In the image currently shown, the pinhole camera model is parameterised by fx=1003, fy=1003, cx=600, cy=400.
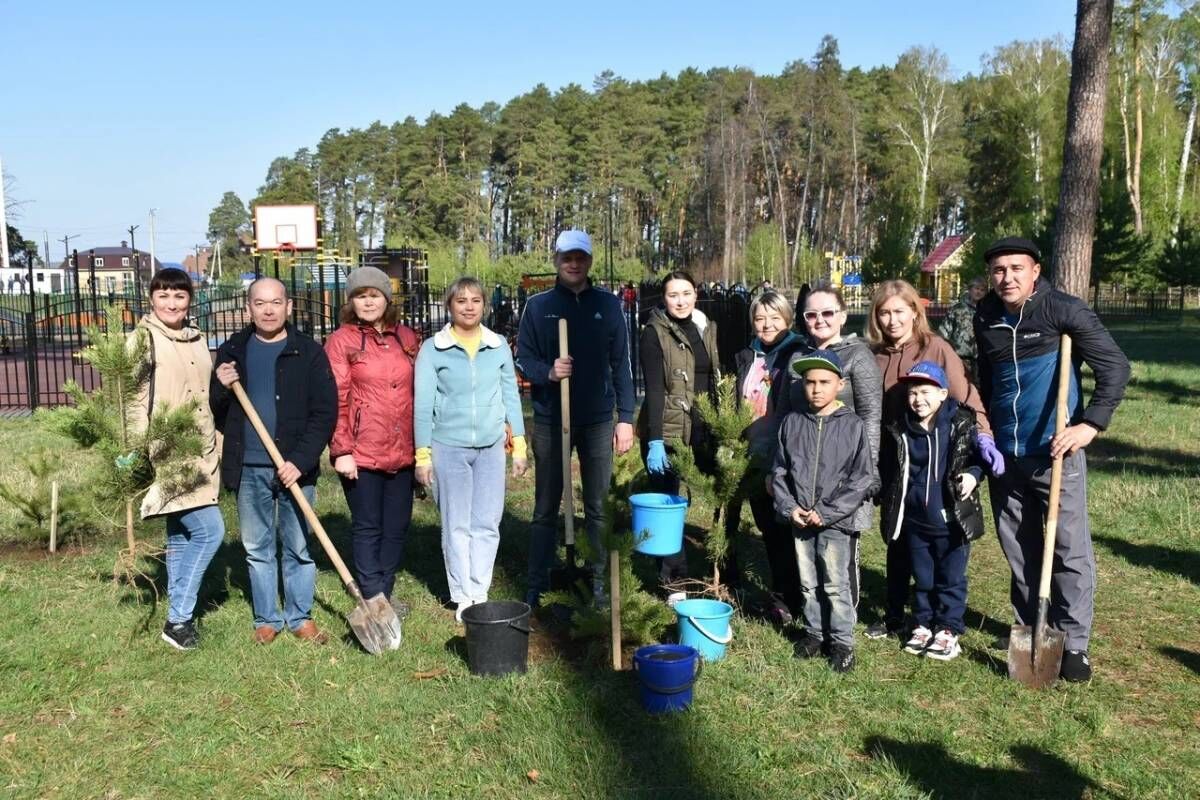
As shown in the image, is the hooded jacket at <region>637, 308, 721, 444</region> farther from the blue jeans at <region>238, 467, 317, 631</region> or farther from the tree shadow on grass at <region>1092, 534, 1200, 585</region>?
the tree shadow on grass at <region>1092, 534, 1200, 585</region>


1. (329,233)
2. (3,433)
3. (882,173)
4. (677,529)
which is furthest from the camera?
(329,233)

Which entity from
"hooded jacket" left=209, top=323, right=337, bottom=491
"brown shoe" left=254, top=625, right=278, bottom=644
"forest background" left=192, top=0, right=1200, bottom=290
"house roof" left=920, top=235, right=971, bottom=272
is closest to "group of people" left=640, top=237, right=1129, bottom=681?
"hooded jacket" left=209, top=323, right=337, bottom=491

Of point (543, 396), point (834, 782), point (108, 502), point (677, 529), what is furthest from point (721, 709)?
point (108, 502)

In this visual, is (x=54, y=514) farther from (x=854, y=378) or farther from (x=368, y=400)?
(x=854, y=378)

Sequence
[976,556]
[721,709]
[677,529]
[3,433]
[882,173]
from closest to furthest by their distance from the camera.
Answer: [721,709]
[677,529]
[976,556]
[3,433]
[882,173]

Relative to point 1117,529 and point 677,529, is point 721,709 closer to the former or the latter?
point 677,529

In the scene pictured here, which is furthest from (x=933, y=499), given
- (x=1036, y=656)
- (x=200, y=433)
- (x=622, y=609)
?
(x=200, y=433)

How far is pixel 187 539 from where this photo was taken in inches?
196

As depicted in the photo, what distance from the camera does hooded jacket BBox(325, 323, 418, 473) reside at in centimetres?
511

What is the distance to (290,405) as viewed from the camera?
4.88 meters

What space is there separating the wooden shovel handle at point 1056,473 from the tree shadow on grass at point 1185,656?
0.89 meters

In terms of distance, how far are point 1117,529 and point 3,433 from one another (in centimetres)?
1142

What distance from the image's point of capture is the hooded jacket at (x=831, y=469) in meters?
4.59

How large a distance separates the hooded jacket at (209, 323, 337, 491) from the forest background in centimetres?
3597
